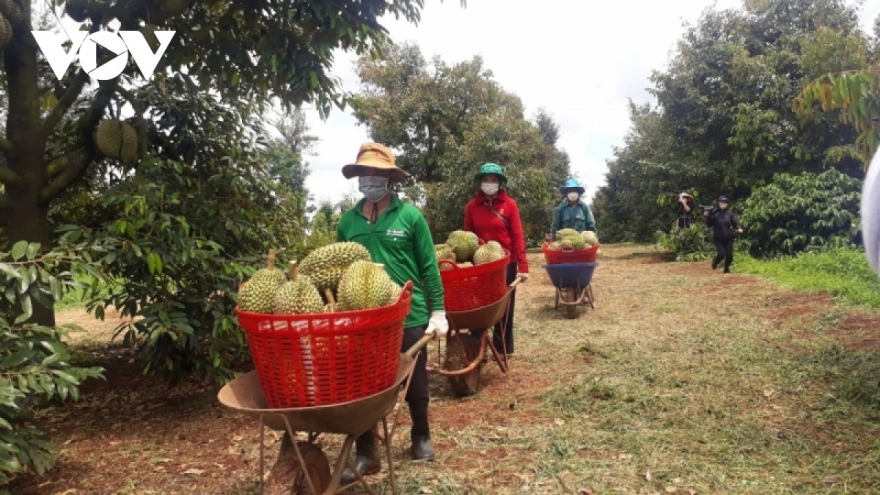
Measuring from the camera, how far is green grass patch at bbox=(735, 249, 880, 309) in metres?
8.38

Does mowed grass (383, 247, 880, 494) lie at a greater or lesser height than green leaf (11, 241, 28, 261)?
lesser

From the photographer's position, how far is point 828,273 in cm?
1083

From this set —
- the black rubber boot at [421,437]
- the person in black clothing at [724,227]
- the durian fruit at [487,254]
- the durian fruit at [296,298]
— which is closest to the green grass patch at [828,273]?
the person in black clothing at [724,227]

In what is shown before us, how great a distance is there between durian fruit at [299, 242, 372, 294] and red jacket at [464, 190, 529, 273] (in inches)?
127

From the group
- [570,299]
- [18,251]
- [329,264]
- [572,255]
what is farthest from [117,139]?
[570,299]

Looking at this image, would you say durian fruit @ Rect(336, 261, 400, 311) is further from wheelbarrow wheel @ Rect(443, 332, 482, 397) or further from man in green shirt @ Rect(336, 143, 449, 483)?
wheelbarrow wheel @ Rect(443, 332, 482, 397)

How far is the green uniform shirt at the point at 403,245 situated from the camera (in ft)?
11.9

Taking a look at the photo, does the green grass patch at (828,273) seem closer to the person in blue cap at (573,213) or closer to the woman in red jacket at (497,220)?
the person in blue cap at (573,213)

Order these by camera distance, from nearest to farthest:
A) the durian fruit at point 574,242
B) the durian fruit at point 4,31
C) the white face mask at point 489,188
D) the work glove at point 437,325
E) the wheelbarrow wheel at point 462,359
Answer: the work glove at point 437,325 < the durian fruit at point 4,31 < the wheelbarrow wheel at point 462,359 < the white face mask at point 489,188 < the durian fruit at point 574,242

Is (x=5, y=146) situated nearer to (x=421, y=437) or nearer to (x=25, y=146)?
(x=25, y=146)

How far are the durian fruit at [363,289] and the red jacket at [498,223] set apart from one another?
11.2ft

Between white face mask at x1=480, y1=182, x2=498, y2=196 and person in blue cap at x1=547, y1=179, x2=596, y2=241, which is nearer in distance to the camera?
white face mask at x1=480, y1=182, x2=498, y2=196

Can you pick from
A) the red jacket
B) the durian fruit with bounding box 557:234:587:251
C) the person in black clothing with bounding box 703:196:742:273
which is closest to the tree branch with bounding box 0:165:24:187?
the red jacket

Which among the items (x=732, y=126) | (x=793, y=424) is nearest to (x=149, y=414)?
(x=793, y=424)
